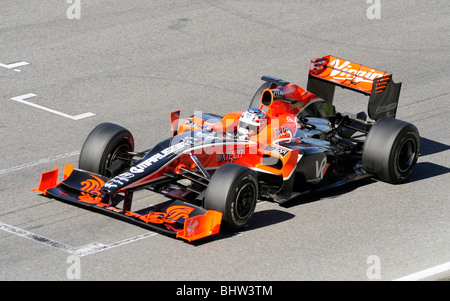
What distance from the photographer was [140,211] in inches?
467

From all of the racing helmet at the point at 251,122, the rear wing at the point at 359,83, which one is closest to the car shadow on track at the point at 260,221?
the racing helmet at the point at 251,122

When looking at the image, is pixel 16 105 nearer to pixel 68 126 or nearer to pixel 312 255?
pixel 68 126

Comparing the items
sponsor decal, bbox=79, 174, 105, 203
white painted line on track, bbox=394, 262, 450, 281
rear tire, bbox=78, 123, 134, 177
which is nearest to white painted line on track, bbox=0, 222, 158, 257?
sponsor decal, bbox=79, 174, 105, 203

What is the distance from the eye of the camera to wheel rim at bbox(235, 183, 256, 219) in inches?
438

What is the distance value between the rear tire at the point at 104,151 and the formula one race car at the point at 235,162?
0.01m

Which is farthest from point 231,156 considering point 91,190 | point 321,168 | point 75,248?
point 75,248

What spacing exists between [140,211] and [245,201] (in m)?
1.53

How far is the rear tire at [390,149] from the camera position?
41.2 feet

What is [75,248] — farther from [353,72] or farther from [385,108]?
[353,72]

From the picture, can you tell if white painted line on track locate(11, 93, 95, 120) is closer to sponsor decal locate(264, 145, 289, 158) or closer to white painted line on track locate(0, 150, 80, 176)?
white painted line on track locate(0, 150, 80, 176)

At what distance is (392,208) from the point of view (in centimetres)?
1218

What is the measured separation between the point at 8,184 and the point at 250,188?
148 inches

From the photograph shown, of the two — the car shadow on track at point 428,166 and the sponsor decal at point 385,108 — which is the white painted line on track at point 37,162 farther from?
the car shadow on track at point 428,166
